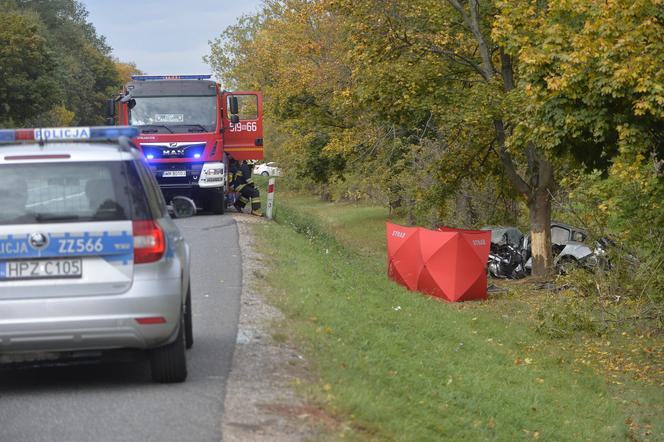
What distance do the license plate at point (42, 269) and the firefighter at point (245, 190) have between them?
18405 millimetres

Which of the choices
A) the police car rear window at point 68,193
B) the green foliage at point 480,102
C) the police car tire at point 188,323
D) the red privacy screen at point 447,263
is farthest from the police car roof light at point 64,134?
the red privacy screen at point 447,263

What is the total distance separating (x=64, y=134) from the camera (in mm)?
7828

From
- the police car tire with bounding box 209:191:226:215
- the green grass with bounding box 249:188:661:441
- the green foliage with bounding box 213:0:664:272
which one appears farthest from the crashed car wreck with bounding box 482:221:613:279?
the police car tire with bounding box 209:191:226:215

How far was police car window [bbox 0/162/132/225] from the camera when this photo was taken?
727 cm

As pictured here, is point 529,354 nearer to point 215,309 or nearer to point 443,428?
point 215,309

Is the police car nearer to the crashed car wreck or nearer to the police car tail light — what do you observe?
the police car tail light

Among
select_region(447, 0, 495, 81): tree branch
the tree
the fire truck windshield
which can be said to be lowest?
the fire truck windshield

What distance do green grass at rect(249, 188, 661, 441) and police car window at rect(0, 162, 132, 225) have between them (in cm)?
207

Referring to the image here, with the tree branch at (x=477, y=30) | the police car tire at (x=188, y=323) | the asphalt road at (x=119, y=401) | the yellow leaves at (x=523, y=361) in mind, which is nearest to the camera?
the asphalt road at (x=119, y=401)

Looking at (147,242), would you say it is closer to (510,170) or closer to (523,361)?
(523,361)

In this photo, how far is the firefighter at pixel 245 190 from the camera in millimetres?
25766

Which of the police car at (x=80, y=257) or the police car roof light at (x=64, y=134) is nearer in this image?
the police car at (x=80, y=257)

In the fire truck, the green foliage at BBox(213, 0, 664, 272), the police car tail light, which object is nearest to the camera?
the police car tail light

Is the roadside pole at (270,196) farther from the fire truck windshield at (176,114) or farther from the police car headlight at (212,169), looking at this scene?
the fire truck windshield at (176,114)
